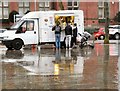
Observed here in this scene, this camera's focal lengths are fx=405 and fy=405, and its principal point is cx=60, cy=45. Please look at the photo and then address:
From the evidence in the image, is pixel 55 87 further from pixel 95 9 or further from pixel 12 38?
pixel 95 9

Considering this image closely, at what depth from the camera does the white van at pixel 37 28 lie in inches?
982

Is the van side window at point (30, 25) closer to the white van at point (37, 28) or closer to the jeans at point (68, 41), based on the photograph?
the white van at point (37, 28)

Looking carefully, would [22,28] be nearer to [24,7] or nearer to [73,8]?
[24,7]

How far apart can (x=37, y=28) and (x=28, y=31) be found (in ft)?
2.18

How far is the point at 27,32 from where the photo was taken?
82.8 feet

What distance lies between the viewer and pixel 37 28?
2558 cm

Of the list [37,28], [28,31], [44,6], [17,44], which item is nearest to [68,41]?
[37,28]

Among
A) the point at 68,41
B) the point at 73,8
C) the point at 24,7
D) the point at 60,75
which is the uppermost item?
the point at 24,7

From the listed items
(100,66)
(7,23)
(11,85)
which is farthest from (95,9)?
(11,85)

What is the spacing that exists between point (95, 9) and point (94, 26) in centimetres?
408

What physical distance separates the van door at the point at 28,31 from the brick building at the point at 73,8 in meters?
31.6

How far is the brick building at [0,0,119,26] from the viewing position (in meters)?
57.5

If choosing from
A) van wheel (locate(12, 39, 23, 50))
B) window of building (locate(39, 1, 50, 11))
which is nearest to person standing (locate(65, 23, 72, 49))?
van wheel (locate(12, 39, 23, 50))

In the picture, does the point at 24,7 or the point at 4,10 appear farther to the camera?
the point at 24,7
